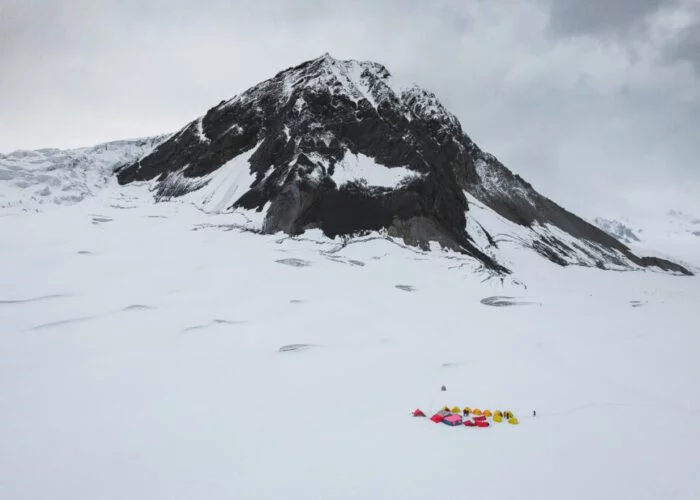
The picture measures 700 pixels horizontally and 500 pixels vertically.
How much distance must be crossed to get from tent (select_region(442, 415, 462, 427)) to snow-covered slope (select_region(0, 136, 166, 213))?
173 ft

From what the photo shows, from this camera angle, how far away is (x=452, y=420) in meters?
13.0

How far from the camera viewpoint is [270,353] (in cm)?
1733

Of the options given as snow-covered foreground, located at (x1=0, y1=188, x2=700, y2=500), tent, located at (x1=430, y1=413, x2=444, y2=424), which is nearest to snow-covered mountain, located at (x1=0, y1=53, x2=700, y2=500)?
snow-covered foreground, located at (x1=0, y1=188, x2=700, y2=500)

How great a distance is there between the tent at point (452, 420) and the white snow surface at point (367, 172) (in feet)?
120

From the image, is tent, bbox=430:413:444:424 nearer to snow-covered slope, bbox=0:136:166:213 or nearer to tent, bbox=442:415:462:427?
tent, bbox=442:415:462:427

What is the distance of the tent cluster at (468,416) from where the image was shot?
13.0 meters

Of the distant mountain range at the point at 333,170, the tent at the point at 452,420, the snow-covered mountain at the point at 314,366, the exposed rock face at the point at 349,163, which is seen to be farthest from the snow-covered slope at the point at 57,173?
the tent at the point at 452,420

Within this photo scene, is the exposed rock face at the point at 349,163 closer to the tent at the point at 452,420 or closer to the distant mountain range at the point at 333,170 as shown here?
the distant mountain range at the point at 333,170

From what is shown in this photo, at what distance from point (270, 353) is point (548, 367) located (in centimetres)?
1110

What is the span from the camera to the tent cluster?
13.0 meters

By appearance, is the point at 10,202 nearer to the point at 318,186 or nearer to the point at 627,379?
the point at 318,186

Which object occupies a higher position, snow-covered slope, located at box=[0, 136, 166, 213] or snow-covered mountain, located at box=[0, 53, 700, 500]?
snow-covered slope, located at box=[0, 136, 166, 213]

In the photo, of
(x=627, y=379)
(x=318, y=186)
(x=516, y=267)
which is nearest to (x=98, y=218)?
(x=318, y=186)

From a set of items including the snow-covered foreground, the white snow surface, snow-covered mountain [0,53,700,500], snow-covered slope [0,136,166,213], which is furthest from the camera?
snow-covered slope [0,136,166,213]
